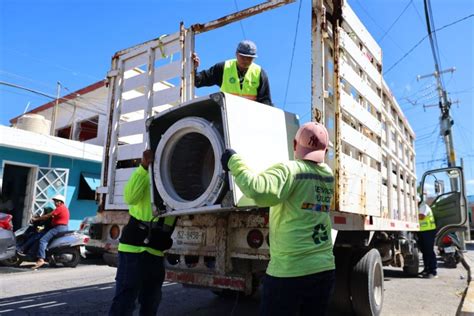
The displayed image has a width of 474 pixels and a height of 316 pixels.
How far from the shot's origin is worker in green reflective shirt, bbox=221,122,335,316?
2141 millimetres

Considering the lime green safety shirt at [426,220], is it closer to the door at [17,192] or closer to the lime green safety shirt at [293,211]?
the lime green safety shirt at [293,211]

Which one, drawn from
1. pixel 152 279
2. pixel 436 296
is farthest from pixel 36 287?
pixel 436 296

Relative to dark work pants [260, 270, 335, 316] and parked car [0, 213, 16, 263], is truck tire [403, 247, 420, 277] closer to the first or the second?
dark work pants [260, 270, 335, 316]

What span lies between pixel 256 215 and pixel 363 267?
155 cm

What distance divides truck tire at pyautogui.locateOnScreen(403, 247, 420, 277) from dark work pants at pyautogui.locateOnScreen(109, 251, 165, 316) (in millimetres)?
5732

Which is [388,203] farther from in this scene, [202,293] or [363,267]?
[202,293]

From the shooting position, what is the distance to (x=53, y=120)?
18.1m

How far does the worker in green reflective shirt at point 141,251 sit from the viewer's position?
116 inches

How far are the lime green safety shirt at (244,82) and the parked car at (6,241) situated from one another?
19.4 ft

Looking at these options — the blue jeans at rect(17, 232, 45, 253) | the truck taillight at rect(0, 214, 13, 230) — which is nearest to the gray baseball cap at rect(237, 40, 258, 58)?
the truck taillight at rect(0, 214, 13, 230)

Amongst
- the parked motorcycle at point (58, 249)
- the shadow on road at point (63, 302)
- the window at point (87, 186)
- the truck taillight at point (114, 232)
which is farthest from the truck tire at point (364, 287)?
the window at point (87, 186)

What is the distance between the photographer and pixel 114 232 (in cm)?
410

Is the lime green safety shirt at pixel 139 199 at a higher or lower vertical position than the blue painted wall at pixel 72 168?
lower

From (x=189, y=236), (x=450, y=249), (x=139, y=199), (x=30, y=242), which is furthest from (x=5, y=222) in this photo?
(x=450, y=249)
